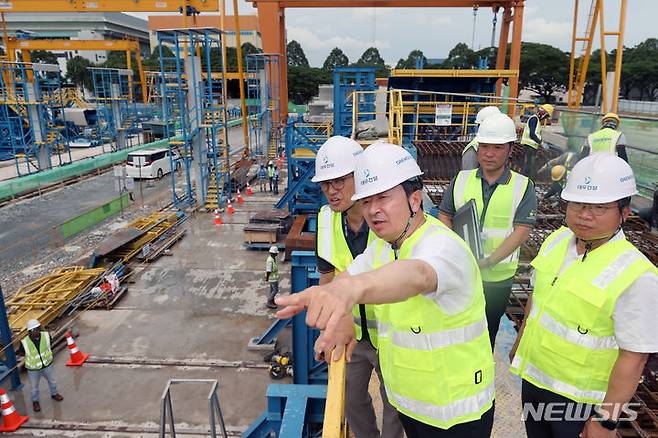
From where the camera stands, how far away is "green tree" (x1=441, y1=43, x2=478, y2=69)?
64.0 metres

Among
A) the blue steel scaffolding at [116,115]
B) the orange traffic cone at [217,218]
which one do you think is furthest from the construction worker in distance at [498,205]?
the blue steel scaffolding at [116,115]

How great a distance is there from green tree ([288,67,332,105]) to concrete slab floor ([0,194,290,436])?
51559mm

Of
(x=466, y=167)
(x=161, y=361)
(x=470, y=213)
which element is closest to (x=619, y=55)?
(x=466, y=167)

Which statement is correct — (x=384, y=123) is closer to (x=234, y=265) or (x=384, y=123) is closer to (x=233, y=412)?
(x=234, y=265)

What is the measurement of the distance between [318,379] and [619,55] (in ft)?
36.6

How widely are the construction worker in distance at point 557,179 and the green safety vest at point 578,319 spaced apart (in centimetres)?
464

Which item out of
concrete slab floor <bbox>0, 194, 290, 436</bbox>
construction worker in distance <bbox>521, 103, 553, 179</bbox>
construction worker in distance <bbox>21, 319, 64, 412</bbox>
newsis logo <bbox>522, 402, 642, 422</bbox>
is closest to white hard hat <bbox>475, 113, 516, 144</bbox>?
newsis logo <bbox>522, 402, 642, 422</bbox>

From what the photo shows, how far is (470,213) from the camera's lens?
3.10 metres

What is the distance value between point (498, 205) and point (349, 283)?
2211 mm

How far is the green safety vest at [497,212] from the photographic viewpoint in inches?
124

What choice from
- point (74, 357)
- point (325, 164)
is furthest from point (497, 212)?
point (74, 357)

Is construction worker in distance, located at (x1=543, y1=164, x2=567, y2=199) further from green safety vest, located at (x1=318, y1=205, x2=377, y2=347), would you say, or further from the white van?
the white van

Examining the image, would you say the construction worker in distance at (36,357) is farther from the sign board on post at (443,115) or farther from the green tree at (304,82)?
the green tree at (304,82)

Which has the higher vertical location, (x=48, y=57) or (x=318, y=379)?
(x=48, y=57)
